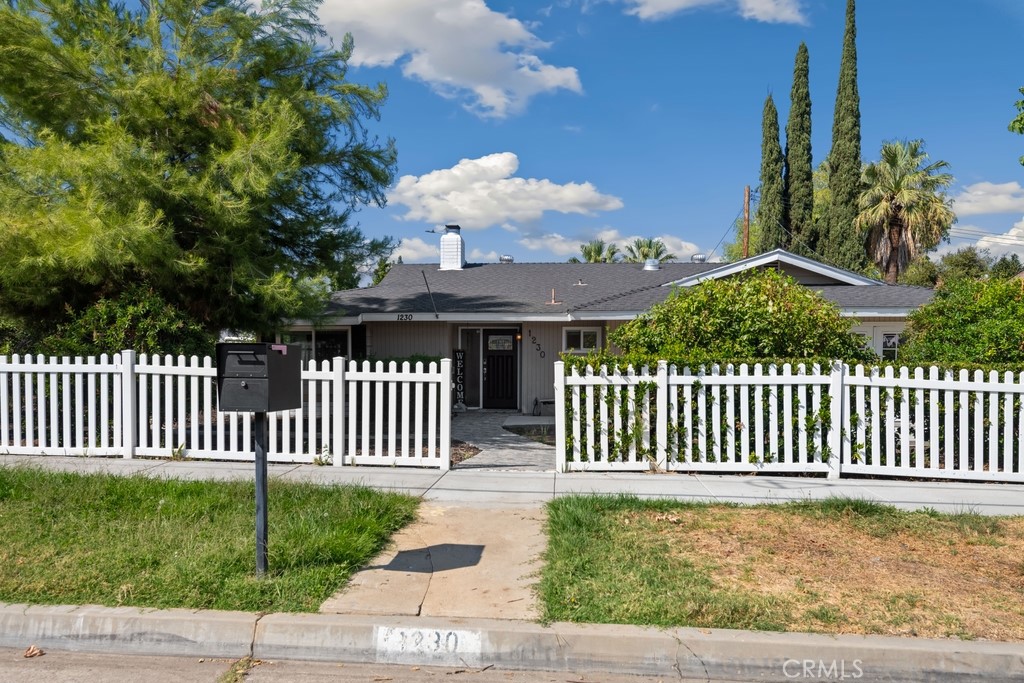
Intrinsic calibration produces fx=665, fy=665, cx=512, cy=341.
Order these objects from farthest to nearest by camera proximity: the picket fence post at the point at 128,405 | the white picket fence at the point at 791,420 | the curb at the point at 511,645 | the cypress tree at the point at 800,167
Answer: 1. the cypress tree at the point at 800,167
2. the picket fence post at the point at 128,405
3. the white picket fence at the point at 791,420
4. the curb at the point at 511,645

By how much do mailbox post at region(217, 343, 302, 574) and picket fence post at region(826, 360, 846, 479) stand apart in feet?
19.6

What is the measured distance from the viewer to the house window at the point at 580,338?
15312mm

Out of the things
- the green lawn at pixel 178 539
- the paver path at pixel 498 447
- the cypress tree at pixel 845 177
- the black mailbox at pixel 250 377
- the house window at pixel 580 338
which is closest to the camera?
the green lawn at pixel 178 539

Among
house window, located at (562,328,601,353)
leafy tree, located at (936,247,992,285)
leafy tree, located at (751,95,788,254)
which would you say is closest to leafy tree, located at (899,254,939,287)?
leafy tree, located at (936,247,992,285)

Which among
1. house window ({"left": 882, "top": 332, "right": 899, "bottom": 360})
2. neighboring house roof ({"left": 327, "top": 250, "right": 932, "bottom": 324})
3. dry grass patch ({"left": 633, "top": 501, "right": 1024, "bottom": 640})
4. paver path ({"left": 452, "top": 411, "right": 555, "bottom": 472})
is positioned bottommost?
dry grass patch ({"left": 633, "top": 501, "right": 1024, "bottom": 640})

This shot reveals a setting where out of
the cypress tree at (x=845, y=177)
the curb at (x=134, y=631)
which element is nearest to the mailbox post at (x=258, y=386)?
the curb at (x=134, y=631)

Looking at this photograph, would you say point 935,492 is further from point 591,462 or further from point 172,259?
point 172,259

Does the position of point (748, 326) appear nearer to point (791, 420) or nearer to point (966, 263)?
point (791, 420)

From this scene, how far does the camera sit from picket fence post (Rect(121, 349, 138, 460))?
26.9ft

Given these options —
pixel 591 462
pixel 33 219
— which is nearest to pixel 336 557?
pixel 591 462

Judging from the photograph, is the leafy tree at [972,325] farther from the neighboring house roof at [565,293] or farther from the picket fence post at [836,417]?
the neighboring house roof at [565,293]

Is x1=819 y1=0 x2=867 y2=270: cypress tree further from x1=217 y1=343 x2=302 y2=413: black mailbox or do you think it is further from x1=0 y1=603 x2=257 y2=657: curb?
x1=0 y1=603 x2=257 y2=657: curb

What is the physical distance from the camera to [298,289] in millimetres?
9984

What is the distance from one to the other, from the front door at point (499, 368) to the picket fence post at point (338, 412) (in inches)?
322
